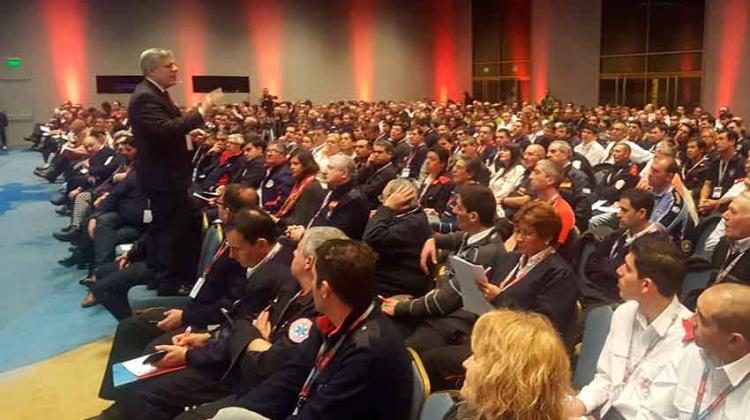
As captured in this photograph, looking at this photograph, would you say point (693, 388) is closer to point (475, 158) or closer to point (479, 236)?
point (479, 236)

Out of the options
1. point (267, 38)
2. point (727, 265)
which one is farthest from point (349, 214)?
point (267, 38)

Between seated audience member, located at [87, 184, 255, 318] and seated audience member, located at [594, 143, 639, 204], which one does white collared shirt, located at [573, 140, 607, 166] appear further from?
seated audience member, located at [87, 184, 255, 318]

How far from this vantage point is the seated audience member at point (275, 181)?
22.3 feet

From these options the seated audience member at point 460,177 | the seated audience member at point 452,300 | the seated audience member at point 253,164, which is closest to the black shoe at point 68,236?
the seated audience member at point 253,164

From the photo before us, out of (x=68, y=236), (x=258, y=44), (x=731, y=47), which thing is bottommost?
(x=68, y=236)

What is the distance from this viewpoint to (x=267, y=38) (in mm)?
23172

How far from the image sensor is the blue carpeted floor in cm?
505

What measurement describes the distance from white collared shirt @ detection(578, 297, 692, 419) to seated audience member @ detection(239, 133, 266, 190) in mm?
5327

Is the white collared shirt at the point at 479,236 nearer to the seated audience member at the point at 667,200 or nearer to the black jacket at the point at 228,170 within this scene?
the seated audience member at the point at 667,200

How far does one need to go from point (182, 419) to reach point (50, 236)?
260 inches

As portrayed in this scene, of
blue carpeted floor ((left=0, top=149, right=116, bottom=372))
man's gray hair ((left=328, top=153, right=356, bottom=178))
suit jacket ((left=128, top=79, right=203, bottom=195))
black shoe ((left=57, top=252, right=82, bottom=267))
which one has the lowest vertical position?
blue carpeted floor ((left=0, top=149, right=116, bottom=372))

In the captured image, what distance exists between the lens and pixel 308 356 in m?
2.58

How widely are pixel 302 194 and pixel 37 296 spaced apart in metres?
2.51

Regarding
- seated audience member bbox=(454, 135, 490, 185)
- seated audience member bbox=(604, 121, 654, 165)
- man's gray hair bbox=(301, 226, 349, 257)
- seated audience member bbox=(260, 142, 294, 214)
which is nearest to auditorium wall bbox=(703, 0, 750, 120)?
seated audience member bbox=(604, 121, 654, 165)
